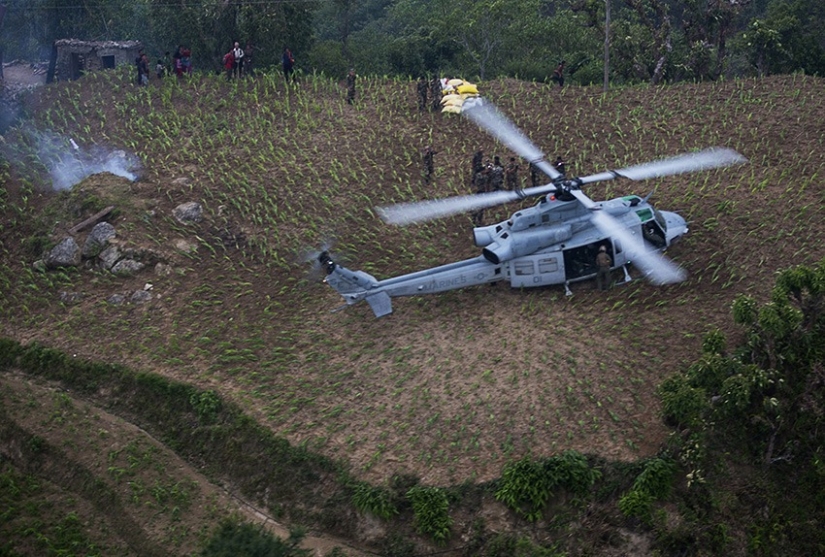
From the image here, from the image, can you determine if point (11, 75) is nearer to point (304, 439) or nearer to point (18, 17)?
point (18, 17)

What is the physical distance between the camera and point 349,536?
65.5ft

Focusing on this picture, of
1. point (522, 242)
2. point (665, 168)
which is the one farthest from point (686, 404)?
point (665, 168)

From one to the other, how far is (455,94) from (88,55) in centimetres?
1770

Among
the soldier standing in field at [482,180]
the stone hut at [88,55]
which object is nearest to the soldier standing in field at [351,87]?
the soldier standing in field at [482,180]

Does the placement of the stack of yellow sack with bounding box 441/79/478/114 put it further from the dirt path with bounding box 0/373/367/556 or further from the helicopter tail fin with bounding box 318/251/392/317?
the dirt path with bounding box 0/373/367/556

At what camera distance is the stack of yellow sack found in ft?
111

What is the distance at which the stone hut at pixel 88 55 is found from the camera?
A: 1597 inches

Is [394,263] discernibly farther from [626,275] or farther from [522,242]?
[626,275]

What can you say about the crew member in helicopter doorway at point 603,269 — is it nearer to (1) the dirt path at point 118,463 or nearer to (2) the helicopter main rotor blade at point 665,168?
(2) the helicopter main rotor blade at point 665,168

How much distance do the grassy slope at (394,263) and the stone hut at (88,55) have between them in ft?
12.5

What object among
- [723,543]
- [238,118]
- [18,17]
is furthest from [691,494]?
[18,17]

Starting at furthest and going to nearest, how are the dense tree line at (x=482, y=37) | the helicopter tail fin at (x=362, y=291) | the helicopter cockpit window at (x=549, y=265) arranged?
1. the dense tree line at (x=482, y=37)
2. the helicopter cockpit window at (x=549, y=265)
3. the helicopter tail fin at (x=362, y=291)

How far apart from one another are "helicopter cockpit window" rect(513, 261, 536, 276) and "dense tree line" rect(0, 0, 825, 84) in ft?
56.0

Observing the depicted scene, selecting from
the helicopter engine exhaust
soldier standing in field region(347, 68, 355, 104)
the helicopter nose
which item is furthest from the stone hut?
the helicopter nose
